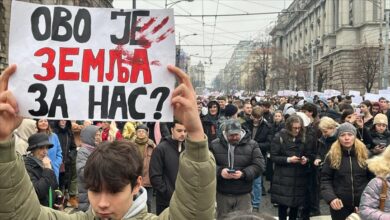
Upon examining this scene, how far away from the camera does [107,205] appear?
6.55 feet

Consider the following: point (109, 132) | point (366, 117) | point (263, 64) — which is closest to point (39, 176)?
point (109, 132)

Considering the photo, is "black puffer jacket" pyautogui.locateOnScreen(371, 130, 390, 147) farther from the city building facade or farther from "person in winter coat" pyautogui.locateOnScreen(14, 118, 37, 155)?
the city building facade

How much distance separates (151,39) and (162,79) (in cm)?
23

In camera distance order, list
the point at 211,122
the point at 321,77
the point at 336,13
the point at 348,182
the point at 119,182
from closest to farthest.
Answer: the point at 119,182, the point at 348,182, the point at 211,122, the point at 321,77, the point at 336,13

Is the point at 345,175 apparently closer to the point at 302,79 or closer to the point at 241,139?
the point at 241,139

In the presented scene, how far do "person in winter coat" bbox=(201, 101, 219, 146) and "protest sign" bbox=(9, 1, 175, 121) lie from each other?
21.3ft

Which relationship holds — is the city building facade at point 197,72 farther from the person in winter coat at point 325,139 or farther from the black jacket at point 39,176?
the black jacket at point 39,176

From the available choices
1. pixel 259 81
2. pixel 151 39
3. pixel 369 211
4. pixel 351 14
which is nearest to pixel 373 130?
pixel 369 211

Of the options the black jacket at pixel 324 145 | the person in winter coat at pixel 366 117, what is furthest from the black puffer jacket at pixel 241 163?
the person in winter coat at pixel 366 117

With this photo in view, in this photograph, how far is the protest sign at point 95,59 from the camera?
8.41 feet

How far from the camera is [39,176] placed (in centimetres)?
494

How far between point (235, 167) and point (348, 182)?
129 centimetres

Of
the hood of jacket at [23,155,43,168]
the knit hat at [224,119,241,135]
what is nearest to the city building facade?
the knit hat at [224,119,241,135]

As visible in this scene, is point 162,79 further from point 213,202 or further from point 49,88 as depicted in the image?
point 213,202
